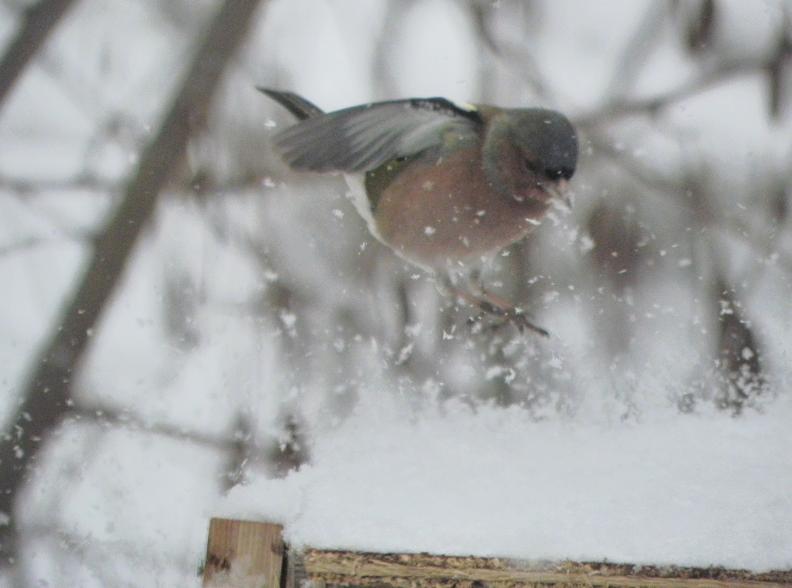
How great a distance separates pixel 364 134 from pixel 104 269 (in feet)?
2.35

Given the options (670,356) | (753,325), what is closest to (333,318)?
(670,356)

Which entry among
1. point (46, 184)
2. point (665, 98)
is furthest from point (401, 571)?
point (665, 98)

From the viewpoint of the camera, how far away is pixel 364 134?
4.62 ft

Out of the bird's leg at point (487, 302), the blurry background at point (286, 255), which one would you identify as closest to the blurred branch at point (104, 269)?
the blurry background at point (286, 255)

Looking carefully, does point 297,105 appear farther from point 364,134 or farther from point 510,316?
point 510,316

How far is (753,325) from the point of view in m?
1.93

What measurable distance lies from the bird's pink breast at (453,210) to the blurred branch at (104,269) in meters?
0.53

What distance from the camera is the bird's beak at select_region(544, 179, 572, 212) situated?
1464mm

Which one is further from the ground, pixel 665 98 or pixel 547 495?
pixel 665 98


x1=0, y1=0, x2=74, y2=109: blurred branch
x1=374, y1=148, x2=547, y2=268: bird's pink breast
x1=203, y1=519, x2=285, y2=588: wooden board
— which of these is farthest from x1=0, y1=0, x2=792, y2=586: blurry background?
x1=203, y1=519, x2=285, y2=588: wooden board

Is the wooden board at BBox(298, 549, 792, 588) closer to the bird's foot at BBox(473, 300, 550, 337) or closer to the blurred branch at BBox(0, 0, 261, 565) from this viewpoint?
the bird's foot at BBox(473, 300, 550, 337)

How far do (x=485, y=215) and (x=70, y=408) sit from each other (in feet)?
2.89

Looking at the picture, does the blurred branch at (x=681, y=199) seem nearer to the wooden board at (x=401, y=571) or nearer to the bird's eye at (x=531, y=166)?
the bird's eye at (x=531, y=166)

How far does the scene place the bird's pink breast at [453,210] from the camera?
4.93ft
